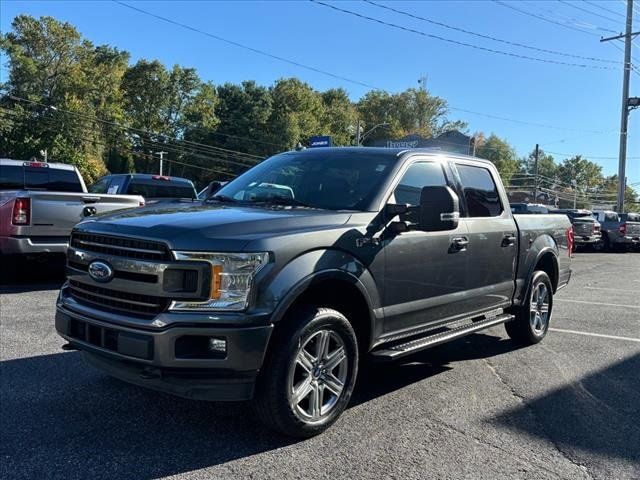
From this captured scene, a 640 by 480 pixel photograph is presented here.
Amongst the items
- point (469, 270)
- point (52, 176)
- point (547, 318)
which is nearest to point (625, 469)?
point (469, 270)

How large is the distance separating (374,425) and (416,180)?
1997 mm

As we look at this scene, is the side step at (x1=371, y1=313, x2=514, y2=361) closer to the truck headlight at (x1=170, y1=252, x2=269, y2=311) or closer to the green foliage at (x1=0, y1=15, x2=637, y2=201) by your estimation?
the truck headlight at (x1=170, y1=252, x2=269, y2=311)

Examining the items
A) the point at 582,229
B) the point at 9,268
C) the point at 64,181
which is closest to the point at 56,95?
the point at 582,229

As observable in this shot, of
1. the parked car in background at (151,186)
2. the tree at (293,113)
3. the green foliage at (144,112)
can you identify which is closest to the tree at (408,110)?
the green foliage at (144,112)

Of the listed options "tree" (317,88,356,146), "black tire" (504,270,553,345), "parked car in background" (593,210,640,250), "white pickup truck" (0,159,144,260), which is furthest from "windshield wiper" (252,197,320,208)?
"tree" (317,88,356,146)

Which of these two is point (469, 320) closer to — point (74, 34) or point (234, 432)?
point (234, 432)

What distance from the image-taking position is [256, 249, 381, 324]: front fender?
11.3 ft

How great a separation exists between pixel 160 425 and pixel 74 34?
2779 inches

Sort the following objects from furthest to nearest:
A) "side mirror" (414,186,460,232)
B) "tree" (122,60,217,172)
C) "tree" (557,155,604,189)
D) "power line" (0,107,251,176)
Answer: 1. "tree" (557,155,604,189)
2. "tree" (122,60,217,172)
3. "power line" (0,107,251,176)
4. "side mirror" (414,186,460,232)

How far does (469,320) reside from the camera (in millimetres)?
5438

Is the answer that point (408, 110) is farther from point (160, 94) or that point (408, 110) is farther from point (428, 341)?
point (428, 341)

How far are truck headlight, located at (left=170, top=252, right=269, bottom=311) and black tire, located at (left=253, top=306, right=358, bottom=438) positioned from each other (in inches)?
14.9

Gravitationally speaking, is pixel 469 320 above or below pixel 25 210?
below

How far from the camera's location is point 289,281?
11.6 feet
